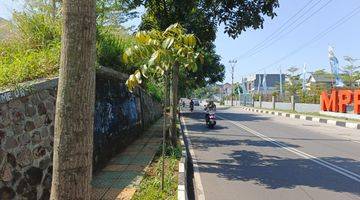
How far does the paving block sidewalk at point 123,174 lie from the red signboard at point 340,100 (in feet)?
Result: 61.9

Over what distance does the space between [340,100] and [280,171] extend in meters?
22.5

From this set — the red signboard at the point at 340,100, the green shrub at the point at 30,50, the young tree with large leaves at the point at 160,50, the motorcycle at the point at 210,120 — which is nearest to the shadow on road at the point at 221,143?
the motorcycle at the point at 210,120

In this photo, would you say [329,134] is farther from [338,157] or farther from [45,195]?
[45,195]

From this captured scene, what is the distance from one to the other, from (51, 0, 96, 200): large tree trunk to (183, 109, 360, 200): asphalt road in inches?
199

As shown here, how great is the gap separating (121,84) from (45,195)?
7.08 m

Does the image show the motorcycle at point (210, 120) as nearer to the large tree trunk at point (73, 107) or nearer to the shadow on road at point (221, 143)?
the shadow on road at point (221, 143)

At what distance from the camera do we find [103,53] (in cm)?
1209

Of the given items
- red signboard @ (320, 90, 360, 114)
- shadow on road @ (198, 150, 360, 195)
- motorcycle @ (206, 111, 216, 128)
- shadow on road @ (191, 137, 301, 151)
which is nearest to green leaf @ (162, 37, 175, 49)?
shadow on road @ (198, 150, 360, 195)

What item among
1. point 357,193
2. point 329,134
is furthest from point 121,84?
point 329,134

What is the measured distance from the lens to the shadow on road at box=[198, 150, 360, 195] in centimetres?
884

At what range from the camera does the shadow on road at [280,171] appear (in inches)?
348

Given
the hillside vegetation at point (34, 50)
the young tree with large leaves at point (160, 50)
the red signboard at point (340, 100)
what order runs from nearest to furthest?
the young tree with large leaves at point (160, 50), the hillside vegetation at point (34, 50), the red signboard at point (340, 100)

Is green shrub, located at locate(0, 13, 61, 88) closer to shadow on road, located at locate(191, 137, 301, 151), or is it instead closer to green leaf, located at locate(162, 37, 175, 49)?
green leaf, located at locate(162, 37, 175, 49)

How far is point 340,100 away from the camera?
1222 inches
